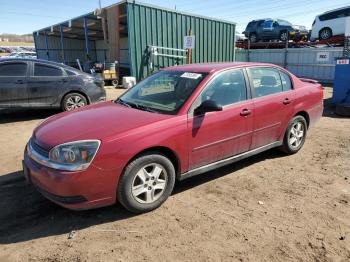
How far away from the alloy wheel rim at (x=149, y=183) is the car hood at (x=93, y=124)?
0.48 meters

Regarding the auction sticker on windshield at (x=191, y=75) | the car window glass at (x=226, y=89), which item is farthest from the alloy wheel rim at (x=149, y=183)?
the auction sticker on windshield at (x=191, y=75)

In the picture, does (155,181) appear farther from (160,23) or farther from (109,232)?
(160,23)

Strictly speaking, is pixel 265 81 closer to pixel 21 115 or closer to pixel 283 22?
pixel 21 115

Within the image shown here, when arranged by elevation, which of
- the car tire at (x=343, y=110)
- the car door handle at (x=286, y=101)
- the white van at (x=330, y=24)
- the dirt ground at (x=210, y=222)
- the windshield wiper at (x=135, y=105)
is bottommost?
the dirt ground at (x=210, y=222)

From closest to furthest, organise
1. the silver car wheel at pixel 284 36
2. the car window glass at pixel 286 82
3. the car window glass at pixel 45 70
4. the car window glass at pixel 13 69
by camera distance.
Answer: the car window glass at pixel 286 82, the car window glass at pixel 13 69, the car window glass at pixel 45 70, the silver car wheel at pixel 284 36

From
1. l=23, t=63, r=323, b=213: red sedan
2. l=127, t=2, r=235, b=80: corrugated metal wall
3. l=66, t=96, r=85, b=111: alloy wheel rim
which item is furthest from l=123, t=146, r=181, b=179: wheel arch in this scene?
l=127, t=2, r=235, b=80: corrugated metal wall

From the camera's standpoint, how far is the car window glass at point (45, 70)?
800 cm

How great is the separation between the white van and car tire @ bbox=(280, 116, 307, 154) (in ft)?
52.9

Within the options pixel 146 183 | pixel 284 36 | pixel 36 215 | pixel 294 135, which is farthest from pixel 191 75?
pixel 284 36

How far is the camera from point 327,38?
1977 cm

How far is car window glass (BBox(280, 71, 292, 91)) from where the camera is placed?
4.99 metres

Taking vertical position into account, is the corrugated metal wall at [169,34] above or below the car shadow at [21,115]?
above

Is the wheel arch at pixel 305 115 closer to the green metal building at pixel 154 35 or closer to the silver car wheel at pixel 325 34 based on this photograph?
the green metal building at pixel 154 35

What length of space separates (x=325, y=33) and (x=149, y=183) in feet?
66.3
